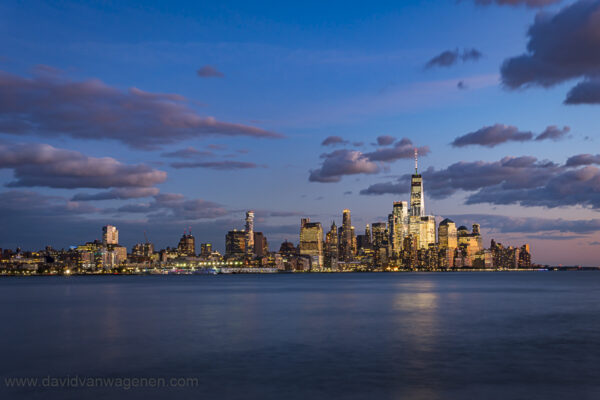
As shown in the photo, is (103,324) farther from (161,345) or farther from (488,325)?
(488,325)

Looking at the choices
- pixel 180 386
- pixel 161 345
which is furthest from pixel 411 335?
pixel 180 386

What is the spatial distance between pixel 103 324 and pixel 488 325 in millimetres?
43813

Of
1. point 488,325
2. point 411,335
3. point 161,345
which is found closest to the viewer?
point 161,345

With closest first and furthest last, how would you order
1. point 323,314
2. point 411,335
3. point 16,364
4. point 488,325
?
point 16,364, point 411,335, point 488,325, point 323,314

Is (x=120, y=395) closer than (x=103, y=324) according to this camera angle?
Yes

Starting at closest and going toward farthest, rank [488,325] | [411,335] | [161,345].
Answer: [161,345]
[411,335]
[488,325]

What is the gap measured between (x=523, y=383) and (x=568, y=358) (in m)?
10.5

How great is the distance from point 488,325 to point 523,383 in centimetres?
3127

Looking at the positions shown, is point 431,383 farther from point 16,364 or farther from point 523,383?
point 16,364

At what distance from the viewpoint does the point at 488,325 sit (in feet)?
203

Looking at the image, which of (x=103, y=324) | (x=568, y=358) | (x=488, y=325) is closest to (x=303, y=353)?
(x=568, y=358)

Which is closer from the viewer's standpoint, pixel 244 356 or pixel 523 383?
pixel 523 383

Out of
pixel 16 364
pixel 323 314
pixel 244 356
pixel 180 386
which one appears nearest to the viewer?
pixel 180 386

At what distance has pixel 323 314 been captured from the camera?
252ft
